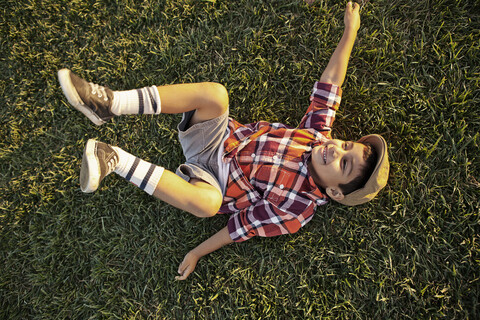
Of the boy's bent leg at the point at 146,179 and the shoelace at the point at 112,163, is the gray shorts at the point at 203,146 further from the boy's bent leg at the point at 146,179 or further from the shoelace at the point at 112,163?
the shoelace at the point at 112,163

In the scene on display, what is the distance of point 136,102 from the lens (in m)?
1.95

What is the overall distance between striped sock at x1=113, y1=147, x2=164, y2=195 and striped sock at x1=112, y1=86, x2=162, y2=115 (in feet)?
0.85

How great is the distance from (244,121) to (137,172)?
114 centimetres

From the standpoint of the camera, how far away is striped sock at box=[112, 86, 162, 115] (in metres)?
1.91

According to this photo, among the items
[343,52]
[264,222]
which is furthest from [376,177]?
[343,52]

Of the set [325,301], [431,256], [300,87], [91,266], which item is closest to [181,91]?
[300,87]

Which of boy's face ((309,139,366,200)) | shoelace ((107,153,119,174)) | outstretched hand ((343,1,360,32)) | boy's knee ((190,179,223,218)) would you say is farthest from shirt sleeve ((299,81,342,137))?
shoelace ((107,153,119,174))

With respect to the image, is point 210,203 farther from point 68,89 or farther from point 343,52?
point 343,52

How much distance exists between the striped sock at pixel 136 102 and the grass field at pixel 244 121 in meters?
0.73

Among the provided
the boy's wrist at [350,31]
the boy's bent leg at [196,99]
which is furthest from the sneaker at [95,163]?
the boy's wrist at [350,31]

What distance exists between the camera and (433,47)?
2494 mm

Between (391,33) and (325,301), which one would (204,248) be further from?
(391,33)

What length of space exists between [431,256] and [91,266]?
281 cm

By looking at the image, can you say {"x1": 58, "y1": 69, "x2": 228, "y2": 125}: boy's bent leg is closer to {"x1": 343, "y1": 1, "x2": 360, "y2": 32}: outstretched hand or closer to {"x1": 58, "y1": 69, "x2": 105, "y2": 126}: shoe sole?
{"x1": 58, "y1": 69, "x2": 105, "y2": 126}: shoe sole
